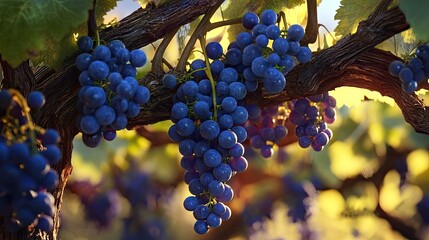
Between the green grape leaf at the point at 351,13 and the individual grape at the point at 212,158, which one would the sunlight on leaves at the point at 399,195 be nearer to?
the green grape leaf at the point at 351,13

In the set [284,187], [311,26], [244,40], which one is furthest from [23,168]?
[284,187]

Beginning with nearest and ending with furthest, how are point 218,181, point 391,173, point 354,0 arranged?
point 218,181 < point 354,0 < point 391,173

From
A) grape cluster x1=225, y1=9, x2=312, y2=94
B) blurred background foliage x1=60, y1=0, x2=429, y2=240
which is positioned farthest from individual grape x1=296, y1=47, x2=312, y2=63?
blurred background foliage x1=60, y1=0, x2=429, y2=240

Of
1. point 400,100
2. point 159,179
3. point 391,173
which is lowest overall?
point 391,173

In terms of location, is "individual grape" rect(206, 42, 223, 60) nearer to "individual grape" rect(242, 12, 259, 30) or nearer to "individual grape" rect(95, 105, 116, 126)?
"individual grape" rect(242, 12, 259, 30)

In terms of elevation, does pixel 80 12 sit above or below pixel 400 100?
above

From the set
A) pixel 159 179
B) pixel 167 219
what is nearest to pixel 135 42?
pixel 159 179

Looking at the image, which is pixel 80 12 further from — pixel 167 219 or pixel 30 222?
pixel 167 219
